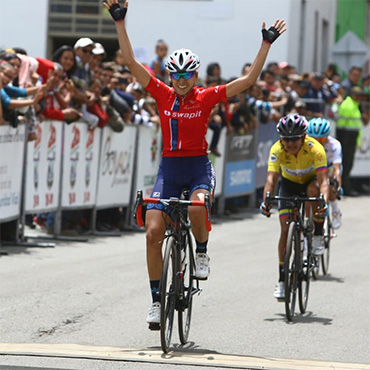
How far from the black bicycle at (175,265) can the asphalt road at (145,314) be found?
21 centimetres

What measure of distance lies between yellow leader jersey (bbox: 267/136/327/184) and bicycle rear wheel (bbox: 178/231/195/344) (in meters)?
2.12

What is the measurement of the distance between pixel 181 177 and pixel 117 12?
4.45 ft

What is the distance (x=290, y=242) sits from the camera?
9672mm

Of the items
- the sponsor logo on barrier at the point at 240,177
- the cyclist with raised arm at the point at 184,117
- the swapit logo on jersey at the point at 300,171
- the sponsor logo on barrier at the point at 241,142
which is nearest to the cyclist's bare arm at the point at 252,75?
the cyclist with raised arm at the point at 184,117

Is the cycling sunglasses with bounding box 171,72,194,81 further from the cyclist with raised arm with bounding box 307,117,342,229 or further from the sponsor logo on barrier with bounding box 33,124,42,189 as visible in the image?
the sponsor logo on barrier with bounding box 33,124,42,189

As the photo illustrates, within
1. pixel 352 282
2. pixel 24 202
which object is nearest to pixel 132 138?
pixel 24 202

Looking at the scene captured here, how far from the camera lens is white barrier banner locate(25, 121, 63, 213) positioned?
535 inches

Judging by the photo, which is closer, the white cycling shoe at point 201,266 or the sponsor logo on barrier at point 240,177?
the white cycling shoe at point 201,266

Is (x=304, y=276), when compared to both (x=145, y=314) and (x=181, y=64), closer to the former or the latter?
(x=145, y=314)

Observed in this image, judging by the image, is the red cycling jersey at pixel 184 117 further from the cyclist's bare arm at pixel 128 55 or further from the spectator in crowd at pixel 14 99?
the spectator in crowd at pixel 14 99

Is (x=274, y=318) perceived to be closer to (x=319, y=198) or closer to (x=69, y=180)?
(x=319, y=198)

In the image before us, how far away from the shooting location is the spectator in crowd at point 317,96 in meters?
22.7

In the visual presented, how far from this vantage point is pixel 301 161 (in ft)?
34.5

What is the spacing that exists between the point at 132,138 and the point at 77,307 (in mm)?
6713
